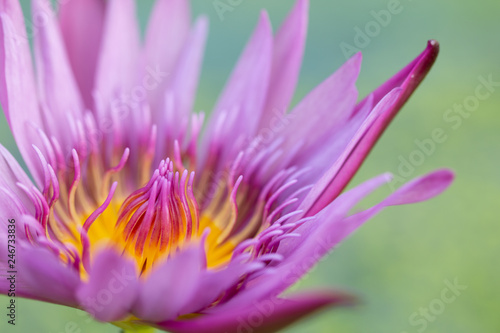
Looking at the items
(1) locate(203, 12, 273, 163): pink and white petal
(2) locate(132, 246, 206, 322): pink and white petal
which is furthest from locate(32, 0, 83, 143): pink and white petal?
(2) locate(132, 246, 206, 322): pink and white petal

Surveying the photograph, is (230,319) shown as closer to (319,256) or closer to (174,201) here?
(319,256)

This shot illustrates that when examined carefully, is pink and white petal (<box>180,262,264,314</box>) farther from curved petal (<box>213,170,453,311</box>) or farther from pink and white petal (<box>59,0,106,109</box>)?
pink and white petal (<box>59,0,106,109</box>)

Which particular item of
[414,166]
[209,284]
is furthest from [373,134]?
[414,166]

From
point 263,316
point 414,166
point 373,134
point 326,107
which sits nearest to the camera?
point 263,316

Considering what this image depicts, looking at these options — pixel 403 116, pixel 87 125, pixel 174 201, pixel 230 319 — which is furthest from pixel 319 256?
pixel 403 116

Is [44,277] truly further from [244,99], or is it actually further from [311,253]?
[244,99]

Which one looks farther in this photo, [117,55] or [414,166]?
[414,166]
